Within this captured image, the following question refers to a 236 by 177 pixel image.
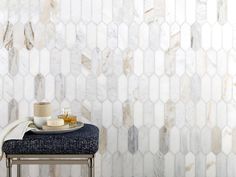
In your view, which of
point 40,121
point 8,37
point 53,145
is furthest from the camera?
point 8,37

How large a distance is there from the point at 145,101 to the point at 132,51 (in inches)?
10.7

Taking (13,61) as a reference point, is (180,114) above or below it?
below

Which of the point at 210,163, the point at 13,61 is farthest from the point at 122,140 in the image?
the point at 13,61

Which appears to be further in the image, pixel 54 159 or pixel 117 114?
pixel 117 114

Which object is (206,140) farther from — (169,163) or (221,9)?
(221,9)

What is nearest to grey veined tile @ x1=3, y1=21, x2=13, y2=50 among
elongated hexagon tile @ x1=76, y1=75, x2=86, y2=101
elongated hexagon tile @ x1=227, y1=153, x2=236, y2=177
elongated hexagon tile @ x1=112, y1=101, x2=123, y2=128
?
elongated hexagon tile @ x1=76, y1=75, x2=86, y2=101

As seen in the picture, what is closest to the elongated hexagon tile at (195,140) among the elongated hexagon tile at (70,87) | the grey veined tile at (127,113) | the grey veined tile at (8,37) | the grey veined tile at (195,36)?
the grey veined tile at (127,113)

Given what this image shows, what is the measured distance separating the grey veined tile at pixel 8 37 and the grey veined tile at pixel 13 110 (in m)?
0.29

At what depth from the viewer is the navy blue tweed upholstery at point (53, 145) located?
1.92 meters

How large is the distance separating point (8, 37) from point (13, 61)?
0.13 metres

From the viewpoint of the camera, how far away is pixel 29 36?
2412mm

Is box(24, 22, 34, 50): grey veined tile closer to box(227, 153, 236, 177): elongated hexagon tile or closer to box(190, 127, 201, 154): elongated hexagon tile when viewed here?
box(190, 127, 201, 154): elongated hexagon tile

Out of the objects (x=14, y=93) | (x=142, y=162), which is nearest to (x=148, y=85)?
(x=142, y=162)

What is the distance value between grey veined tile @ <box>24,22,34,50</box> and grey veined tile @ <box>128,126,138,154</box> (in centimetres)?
69
